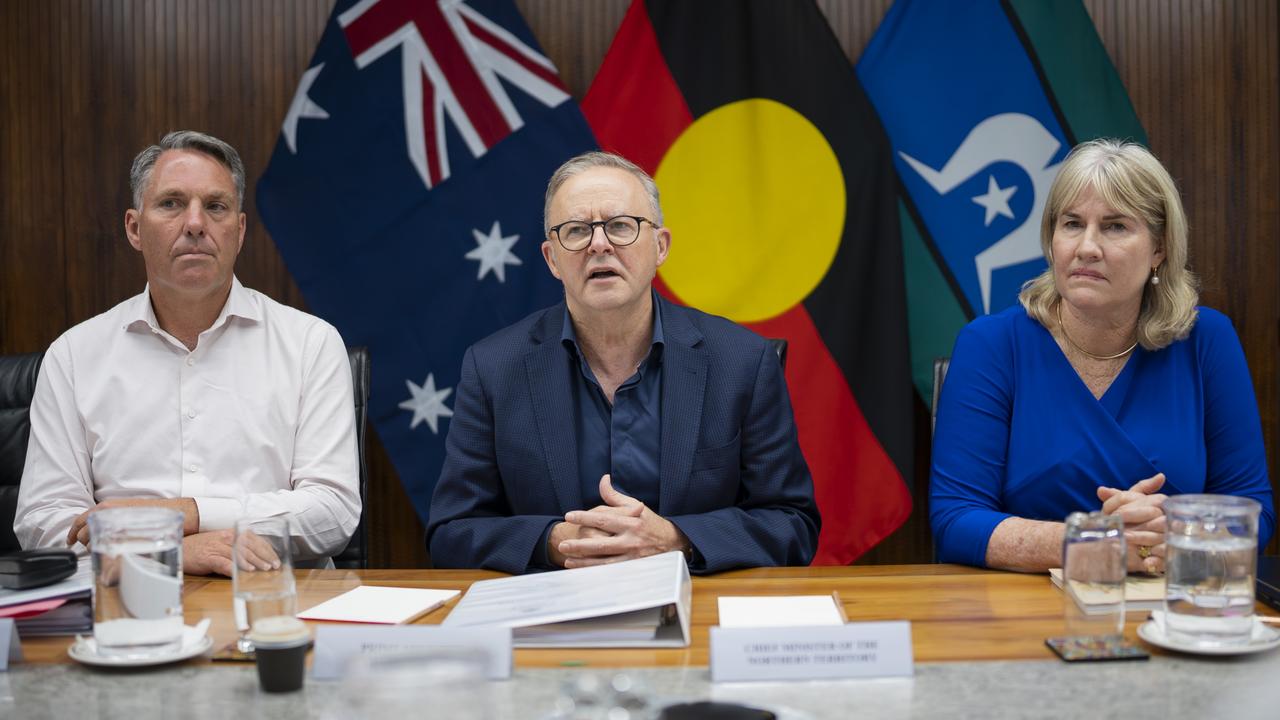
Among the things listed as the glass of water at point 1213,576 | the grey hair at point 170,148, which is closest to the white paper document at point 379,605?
the glass of water at point 1213,576

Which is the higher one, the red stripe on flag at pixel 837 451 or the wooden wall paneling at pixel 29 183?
the wooden wall paneling at pixel 29 183

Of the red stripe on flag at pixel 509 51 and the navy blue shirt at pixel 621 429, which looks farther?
the red stripe on flag at pixel 509 51

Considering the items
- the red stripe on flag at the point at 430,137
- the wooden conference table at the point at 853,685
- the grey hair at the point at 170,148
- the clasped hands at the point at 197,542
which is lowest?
the wooden conference table at the point at 853,685

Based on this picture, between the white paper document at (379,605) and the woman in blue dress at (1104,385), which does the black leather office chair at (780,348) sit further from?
the white paper document at (379,605)

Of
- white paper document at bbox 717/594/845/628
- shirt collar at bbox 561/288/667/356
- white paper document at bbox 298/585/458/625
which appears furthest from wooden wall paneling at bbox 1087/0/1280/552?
white paper document at bbox 298/585/458/625

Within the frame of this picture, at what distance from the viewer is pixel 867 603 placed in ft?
5.08

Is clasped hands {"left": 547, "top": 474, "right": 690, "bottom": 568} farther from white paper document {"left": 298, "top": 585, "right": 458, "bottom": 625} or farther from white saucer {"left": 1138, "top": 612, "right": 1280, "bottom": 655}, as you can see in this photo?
white saucer {"left": 1138, "top": 612, "right": 1280, "bottom": 655}

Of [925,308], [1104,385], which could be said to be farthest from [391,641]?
[925,308]

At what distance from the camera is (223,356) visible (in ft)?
7.72

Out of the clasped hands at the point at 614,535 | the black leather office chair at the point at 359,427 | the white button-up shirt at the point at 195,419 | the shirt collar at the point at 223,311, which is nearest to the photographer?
the clasped hands at the point at 614,535

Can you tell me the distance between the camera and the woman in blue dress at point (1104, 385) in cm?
200

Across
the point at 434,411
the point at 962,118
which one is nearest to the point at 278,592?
the point at 434,411

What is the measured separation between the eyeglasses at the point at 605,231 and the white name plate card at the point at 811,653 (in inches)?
39.0

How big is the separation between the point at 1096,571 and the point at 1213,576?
132mm
